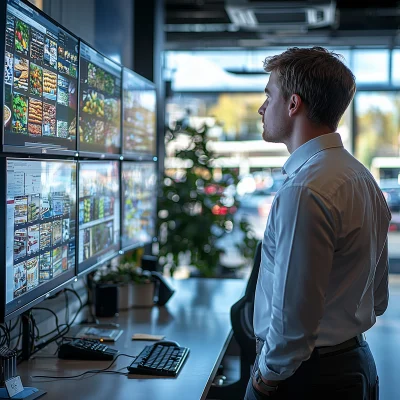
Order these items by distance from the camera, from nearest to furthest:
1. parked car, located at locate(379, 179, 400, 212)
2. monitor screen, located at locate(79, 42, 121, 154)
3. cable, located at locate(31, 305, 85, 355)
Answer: cable, located at locate(31, 305, 85, 355) < monitor screen, located at locate(79, 42, 121, 154) < parked car, located at locate(379, 179, 400, 212)

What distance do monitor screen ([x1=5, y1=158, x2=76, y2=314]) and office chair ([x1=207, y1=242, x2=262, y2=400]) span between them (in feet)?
2.51

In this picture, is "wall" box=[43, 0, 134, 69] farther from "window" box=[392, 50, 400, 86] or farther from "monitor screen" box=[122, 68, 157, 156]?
"window" box=[392, 50, 400, 86]

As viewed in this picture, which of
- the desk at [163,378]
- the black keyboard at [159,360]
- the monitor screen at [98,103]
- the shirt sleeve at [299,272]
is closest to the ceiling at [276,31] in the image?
the monitor screen at [98,103]

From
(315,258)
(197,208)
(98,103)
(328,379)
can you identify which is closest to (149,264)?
(98,103)

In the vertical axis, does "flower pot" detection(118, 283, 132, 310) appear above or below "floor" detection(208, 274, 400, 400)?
above

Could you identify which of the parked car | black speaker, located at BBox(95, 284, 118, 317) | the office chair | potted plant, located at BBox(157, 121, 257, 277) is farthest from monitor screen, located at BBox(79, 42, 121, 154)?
the parked car

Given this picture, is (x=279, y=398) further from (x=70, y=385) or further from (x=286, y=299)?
(x=70, y=385)

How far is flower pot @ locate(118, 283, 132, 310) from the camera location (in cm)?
316

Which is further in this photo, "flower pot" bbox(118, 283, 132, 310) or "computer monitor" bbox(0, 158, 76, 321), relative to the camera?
"flower pot" bbox(118, 283, 132, 310)

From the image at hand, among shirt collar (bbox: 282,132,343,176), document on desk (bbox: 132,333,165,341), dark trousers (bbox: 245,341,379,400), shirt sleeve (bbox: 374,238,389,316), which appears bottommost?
document on desk (bbox: 132,333,165,341)

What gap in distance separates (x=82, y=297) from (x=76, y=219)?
90cm

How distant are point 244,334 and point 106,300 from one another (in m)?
0.66

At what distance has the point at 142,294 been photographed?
3.22 meters

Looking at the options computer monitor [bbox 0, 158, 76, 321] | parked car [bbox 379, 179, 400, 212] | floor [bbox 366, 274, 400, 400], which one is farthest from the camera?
parked car [bbox 379, 179, 400, 212]
